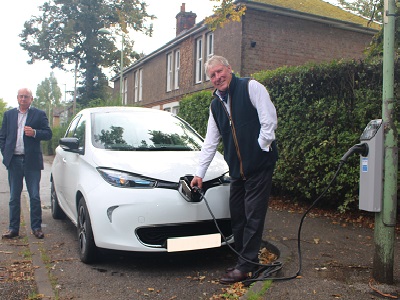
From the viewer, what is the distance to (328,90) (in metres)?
6.61

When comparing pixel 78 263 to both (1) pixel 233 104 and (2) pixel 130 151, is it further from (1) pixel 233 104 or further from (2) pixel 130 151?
(1) pixel 233 104

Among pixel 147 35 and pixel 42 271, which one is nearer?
pixel 42 271

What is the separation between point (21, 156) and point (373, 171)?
446cm

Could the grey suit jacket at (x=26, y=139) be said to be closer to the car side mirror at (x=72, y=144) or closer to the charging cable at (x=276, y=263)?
the car side mirror at (x=72, y=144)

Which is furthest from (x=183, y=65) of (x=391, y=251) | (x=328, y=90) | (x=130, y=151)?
(x=391, y=251)

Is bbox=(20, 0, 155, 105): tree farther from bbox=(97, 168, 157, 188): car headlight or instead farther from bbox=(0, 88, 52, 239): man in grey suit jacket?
bbox=(97, 168, 157, 188): car headlight

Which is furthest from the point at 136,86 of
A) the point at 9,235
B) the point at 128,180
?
the point at 128,180

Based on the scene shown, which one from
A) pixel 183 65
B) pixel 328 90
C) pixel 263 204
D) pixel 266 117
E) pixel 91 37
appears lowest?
pixel 263 204

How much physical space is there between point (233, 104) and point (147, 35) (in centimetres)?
3657

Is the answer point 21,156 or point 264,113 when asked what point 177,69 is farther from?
point 264,113

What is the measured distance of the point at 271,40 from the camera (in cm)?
1741

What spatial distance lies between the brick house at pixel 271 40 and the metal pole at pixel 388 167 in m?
12.5

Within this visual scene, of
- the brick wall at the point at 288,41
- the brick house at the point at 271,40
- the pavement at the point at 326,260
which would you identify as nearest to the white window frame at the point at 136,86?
the brick house at the point at 271,40

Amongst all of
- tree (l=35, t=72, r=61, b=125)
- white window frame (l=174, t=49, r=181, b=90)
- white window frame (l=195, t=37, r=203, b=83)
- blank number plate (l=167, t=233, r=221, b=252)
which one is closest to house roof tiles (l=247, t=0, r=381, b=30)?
white window frame (l=195, t=37, r=203, b=83)
